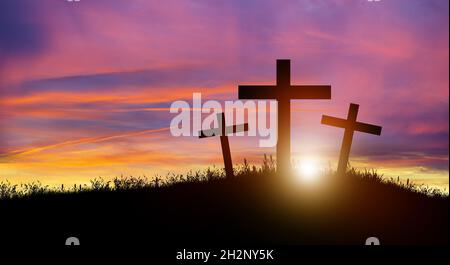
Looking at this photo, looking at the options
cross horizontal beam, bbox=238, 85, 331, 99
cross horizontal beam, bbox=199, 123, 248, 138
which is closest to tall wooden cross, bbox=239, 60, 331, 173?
cross horizontal beam, bbox=238, 85, 331, 99

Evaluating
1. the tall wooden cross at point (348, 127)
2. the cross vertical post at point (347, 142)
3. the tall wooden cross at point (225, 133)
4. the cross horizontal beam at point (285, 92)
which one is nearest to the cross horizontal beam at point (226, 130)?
the tall wooden cross at point (225, 133)

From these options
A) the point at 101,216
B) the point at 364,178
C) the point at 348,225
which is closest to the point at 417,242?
the point at 348,225

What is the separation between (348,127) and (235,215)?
5.26 m

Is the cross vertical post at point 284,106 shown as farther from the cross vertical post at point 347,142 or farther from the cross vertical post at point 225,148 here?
the cross vertical post at point 347,142

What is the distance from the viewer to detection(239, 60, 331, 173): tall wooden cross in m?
15.6

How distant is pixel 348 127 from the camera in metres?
16.8

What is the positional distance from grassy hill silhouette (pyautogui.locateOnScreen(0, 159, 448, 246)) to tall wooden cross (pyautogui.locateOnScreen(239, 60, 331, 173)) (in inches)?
24.7

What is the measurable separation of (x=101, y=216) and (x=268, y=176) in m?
4.33

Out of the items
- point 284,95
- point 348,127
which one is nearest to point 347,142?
point 348,127

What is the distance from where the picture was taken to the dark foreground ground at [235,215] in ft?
39.3

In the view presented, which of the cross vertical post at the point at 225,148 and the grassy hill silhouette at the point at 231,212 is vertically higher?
the cross vertical post at the point at 225,148

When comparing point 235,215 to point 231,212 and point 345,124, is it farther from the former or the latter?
point 345,124

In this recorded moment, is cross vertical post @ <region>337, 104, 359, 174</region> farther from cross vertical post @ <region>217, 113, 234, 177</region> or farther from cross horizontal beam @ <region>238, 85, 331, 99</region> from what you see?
cross vertical post @ <region>217, 113, 234, 177</region>
